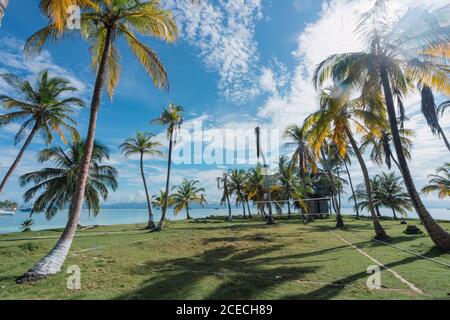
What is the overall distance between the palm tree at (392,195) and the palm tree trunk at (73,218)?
125ft

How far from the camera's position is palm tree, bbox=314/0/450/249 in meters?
8.91

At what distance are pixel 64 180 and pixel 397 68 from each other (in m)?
25.0

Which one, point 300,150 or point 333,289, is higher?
point 300,150

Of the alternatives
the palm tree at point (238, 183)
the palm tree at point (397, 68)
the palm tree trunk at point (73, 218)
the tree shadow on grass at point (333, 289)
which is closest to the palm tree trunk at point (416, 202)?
the palm tree at point (397, 68)

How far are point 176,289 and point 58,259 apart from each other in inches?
153

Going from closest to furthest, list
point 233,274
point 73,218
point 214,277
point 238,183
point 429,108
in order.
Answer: point 214,277
point 233,274
point 73,218
point 429,108
point 238,183

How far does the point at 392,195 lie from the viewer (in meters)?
34.4

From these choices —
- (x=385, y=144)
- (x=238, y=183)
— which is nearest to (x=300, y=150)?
(x=385, y=144)

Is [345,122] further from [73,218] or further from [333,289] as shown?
[73,218]

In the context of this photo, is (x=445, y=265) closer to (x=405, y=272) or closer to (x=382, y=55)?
(x=405, y=272)

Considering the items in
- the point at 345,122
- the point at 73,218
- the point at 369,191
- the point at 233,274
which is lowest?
the point at 233,274

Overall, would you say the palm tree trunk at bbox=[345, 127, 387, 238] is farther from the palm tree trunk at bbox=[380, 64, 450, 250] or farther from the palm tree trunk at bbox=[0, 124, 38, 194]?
the palm tree trunk at bbox=[0, 124, 38, 194]

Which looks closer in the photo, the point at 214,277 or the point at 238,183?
the point at 214,277
